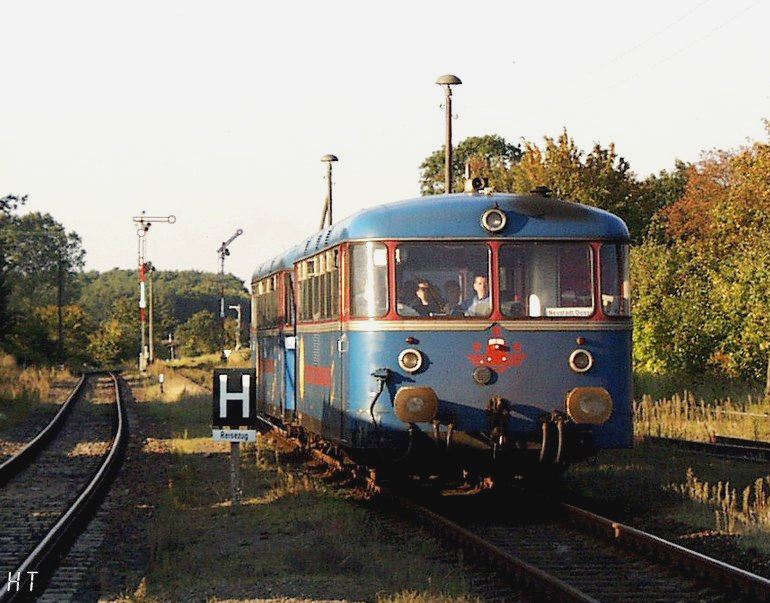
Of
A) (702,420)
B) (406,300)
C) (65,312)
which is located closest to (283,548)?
(406,300)

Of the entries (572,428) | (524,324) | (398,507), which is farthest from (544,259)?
(398,507)

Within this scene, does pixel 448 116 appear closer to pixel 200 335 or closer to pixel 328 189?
pixel 328 189

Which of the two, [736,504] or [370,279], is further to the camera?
[736,504]

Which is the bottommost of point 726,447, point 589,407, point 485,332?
point 726,447

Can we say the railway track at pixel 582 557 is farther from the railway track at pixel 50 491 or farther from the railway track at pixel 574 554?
the railway track at pixel 50 491

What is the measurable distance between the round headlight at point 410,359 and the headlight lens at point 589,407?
4.72 feet

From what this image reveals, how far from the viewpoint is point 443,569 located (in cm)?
1050

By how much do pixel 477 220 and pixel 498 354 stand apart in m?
1.28

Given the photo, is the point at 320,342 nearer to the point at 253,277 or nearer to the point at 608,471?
the point at 608,471

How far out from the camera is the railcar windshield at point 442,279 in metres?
12.9

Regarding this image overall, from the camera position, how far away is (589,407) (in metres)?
12.6

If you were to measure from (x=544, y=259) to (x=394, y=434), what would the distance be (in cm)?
216

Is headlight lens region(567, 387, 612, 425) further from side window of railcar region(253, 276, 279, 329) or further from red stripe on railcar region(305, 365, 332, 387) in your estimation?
side window of railcar region(253, 276, 279, 329)

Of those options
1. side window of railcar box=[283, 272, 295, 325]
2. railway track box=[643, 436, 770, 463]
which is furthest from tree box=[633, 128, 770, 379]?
side window of railcar box=[283, 272, 295, 325]
